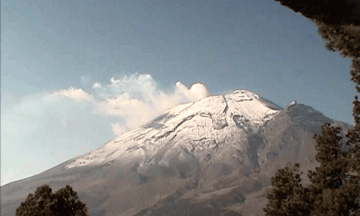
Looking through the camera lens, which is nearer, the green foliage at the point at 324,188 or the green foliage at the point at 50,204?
the green foliage at the point at 50,204

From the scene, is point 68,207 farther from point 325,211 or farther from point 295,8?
point 325,211

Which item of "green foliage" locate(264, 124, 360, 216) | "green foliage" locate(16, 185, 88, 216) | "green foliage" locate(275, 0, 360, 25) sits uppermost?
"green foliage" locate(275, 0, 360, 25)

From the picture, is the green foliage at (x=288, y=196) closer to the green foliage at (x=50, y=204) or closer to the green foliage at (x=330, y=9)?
the green foliage at (x=50, y=204)

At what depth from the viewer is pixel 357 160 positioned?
918 inches

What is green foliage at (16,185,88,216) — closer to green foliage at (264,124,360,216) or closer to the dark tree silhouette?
the dark tree silhouette

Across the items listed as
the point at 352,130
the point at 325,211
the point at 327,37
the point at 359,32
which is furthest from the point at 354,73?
the point at 325,211

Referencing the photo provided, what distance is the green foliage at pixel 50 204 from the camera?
52.1ft

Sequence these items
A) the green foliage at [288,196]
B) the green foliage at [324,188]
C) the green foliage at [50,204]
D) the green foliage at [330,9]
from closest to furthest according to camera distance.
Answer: the green foliage at [330,9] < the green foliage at [50,204] < the green foliage at [324,188] < the green foliage at [288,196]

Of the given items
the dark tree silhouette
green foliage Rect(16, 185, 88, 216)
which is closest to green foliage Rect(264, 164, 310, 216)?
the dark tree silhouette

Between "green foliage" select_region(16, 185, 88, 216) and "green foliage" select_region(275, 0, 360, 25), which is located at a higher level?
"green foliage" select_region(275, 0, 360, 25)

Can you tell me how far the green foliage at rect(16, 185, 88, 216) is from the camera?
15.9 meters

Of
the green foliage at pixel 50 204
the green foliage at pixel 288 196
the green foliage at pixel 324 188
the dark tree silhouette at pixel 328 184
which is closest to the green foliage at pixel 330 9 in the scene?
the dark tree silhouette at pixel 328 184

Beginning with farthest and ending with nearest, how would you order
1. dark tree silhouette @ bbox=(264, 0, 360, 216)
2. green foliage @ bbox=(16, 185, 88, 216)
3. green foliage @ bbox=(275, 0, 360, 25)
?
dark tree silhouette @ bbox=(264, 0, 360, 216), green foliage @ bbox=(16, 185, 88, 216), green foliage @ bbox=(275, 0, 360, 25)

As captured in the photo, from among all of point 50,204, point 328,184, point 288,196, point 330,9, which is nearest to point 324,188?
point 328,184
